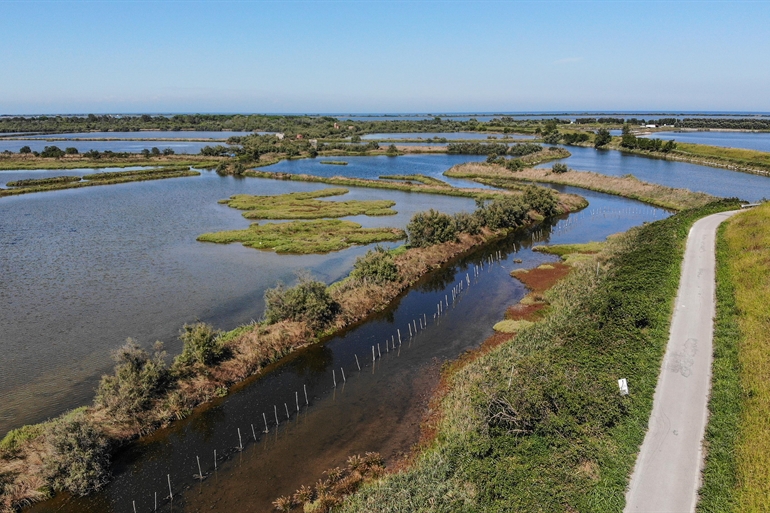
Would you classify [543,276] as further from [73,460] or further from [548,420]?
[73,460]

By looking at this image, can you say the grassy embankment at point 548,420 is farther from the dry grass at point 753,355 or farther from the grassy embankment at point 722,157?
the grassy embankment at point 722,157

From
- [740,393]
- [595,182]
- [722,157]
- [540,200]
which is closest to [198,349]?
[740,393]

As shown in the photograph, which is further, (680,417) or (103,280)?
(103,280)

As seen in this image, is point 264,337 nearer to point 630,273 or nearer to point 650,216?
point 630,273

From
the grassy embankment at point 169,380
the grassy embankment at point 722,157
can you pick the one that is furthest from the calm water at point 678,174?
the grassy embankment at point 169,380

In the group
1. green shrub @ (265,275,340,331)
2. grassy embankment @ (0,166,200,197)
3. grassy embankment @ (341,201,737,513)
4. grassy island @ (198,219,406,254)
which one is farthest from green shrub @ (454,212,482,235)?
grassy embankment @ (0,166,200,197)

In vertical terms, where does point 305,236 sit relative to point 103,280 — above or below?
above

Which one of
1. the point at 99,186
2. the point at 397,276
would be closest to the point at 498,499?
the point at 397,276

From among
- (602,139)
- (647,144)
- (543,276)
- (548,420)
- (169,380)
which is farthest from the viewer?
(602,139)
